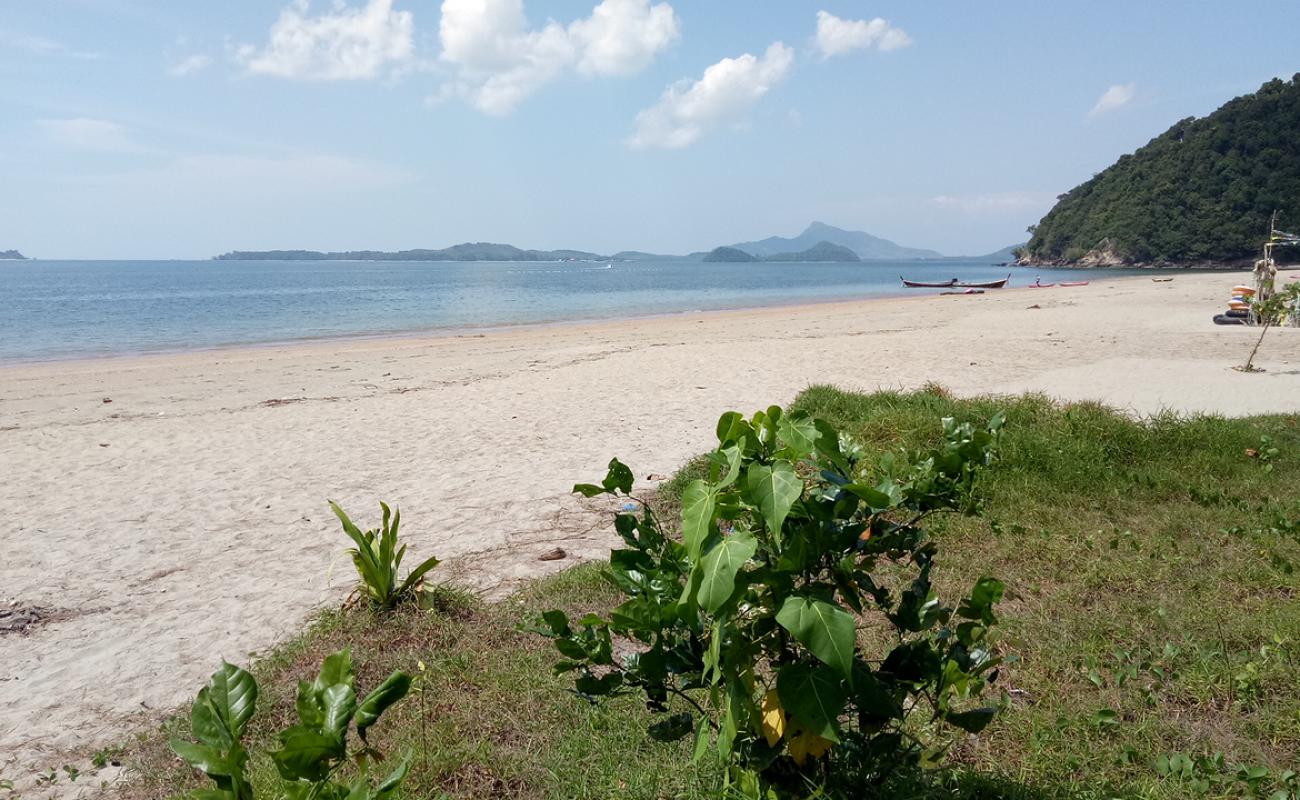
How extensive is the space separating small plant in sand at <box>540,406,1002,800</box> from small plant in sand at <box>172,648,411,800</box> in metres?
0.54

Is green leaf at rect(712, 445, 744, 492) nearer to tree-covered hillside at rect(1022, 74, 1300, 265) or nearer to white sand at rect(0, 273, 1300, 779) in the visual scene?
white sand at rect(0, 273, 1300, 779)

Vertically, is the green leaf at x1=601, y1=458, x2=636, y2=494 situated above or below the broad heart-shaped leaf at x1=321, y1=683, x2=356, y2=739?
above

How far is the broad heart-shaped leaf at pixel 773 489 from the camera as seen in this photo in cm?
150

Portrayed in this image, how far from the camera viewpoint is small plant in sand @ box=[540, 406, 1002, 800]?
156 centimetres

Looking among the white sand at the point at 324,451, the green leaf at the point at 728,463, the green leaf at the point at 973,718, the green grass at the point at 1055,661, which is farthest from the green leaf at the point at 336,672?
the white sand at the point at 324,451

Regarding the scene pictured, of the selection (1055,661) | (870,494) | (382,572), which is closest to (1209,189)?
(1055,661)

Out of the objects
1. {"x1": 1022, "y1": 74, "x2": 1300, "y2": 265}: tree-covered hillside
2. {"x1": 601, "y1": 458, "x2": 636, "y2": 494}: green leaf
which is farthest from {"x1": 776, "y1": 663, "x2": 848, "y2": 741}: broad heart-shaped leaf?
{"x1": 1022, "y1": 74, "x2": 1300, "y2": 265}: tree-covered hillside

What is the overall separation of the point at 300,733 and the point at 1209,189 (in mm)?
95799

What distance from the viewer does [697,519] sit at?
157cm

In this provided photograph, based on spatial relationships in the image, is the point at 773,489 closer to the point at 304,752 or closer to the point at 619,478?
the point at 619,478

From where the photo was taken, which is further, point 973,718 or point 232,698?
point 973,718

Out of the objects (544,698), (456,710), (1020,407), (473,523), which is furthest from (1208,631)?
(473,523)

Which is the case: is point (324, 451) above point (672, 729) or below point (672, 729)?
below

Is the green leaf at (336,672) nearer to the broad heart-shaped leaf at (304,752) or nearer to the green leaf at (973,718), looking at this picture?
the broad heart-shaped leaf at (304,752)
